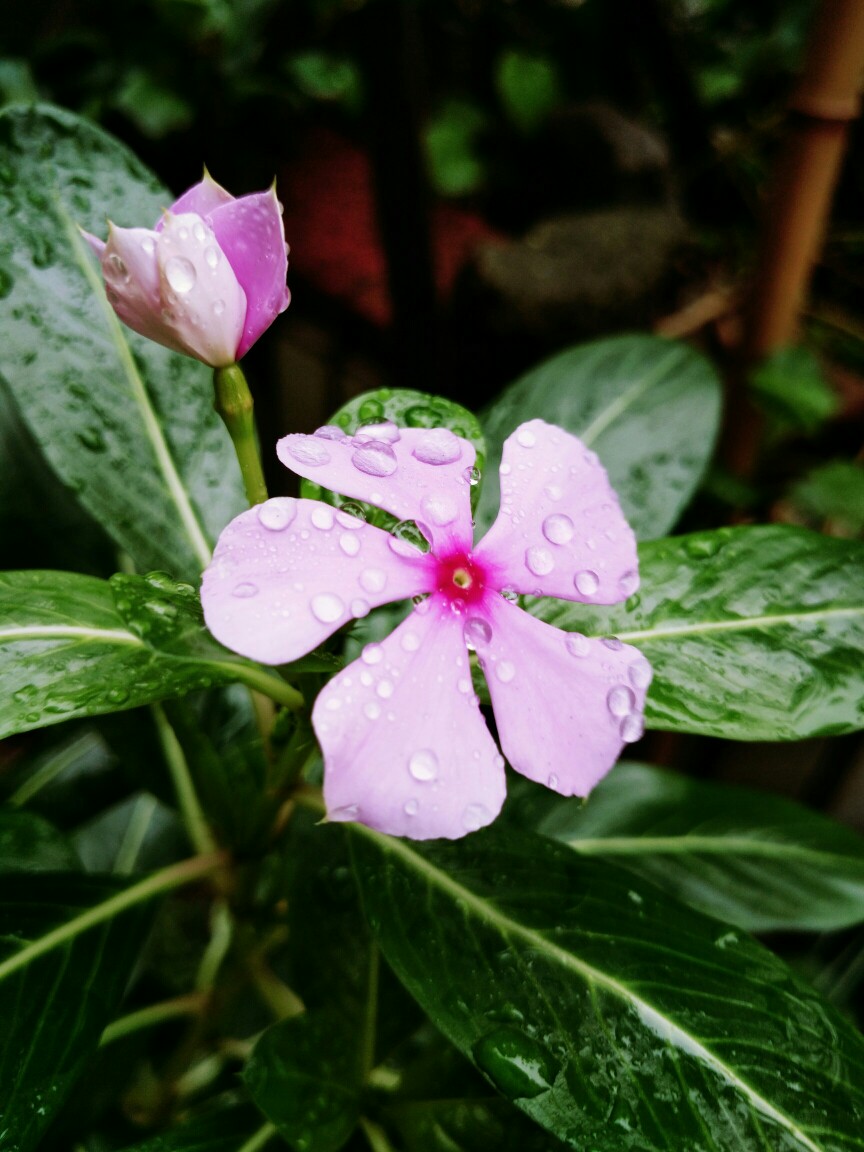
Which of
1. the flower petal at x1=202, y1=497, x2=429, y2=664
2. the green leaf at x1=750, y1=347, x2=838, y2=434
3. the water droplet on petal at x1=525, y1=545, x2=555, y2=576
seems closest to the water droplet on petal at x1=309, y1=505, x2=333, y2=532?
the flower petal at x1=202, y1=497, x2=429, y2=664

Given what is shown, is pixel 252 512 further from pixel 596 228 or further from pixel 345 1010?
pixel 596 228

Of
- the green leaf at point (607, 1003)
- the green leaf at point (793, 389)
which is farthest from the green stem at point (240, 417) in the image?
the green leaf at point (793, 389)

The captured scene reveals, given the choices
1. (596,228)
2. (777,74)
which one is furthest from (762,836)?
(777,74)

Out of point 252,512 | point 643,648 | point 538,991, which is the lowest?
point 538,991

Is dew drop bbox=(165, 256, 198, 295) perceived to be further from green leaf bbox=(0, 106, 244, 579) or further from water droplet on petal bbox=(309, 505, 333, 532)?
green leaf bbox=(0, 106, 244, 579)

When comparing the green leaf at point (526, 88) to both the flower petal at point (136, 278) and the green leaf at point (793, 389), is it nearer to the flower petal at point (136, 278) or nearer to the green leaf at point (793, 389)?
the green leaf at point (793, 389)

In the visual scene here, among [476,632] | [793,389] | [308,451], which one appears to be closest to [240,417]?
[308,451]

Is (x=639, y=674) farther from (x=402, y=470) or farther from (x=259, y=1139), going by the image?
(x=259, y=1139)
